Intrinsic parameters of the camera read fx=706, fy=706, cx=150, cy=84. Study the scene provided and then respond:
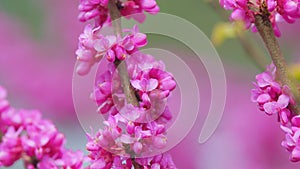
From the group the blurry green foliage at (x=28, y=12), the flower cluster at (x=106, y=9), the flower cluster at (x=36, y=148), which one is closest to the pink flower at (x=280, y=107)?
the flower cluster at (x=106, y=9)

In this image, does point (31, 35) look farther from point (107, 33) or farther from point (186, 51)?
point (107, 33)

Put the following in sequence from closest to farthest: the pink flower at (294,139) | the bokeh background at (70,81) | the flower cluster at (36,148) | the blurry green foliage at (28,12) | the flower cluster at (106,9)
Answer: the pink flower at (294,139) < the flower cluster at (106,9) < the flower cluster at (36,148) < the bokeh background at (70,81) < the blurry green foliage at (28,12)

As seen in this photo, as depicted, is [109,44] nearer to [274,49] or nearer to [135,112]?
[135,112]

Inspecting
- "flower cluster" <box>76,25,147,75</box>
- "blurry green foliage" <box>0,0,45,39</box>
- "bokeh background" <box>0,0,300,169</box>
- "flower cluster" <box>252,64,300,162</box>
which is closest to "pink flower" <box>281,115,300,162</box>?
"flower cluster" <box>252,64,300,162</box>

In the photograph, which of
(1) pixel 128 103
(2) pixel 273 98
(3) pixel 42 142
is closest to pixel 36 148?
(3) pixel 42 142

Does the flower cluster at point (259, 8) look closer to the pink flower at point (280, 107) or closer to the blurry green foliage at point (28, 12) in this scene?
the pink flower at point (280, 107)

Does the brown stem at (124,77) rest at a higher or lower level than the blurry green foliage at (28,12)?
lower
